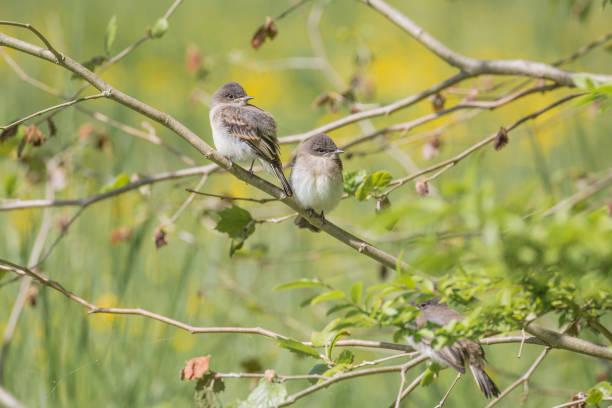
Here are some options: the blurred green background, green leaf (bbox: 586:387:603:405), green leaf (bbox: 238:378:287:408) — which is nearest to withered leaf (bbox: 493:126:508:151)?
the blurred green background

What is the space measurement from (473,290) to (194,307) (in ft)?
10.4

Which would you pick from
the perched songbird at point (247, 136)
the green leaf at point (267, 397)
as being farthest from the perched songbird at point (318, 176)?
the green leaf at point (267, 397)

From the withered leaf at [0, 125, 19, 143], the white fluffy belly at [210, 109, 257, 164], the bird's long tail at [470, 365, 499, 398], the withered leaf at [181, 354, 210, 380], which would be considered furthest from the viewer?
the white fluffy belly at [210, 109, 257, 164]

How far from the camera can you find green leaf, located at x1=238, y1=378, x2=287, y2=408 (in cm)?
218

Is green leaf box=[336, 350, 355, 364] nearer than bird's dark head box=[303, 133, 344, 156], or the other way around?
green leaf box=[336, 350, 355, 364]

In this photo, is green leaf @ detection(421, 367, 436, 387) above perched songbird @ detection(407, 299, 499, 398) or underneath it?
underneath

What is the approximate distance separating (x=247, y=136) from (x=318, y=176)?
419mm

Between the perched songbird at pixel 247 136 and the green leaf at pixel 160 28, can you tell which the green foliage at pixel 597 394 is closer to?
the perched songbird at pixel 247 136

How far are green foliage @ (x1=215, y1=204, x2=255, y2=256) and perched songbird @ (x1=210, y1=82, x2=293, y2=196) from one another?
2.25 ft

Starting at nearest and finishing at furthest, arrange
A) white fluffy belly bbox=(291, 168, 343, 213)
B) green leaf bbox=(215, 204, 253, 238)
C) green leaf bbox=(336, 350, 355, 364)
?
1. green leaf bbox=(336, 350, 355, 364)
2. green leaf bbox=(215, 204, 253, 238)
3. white fluffy belly bbox=(291, 168, 343, 213)

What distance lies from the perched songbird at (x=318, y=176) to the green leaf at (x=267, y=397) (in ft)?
3.49

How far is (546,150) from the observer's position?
842 centimetres

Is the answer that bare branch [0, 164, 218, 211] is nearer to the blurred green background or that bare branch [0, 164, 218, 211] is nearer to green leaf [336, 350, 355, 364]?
the blurred green background

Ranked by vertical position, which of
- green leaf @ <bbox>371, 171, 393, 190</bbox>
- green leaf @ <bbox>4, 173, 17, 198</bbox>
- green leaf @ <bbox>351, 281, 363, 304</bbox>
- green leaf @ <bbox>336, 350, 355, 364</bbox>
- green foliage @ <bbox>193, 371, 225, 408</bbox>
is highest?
green leaf @ <bbox>4, 173, 17, 198</bbox>
